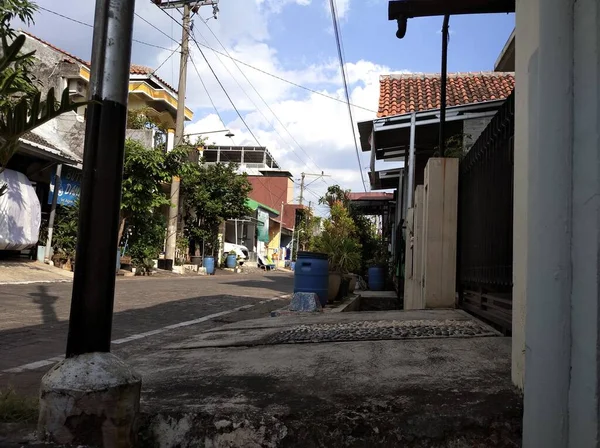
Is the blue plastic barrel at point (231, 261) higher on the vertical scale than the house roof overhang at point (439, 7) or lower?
lower

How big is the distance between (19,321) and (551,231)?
6.59 meters

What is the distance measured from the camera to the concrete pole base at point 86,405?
167 centimetres

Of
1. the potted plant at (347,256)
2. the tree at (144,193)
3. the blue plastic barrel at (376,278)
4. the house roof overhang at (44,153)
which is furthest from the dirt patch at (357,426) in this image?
the tree at (144,193)

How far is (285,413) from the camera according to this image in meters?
1.90

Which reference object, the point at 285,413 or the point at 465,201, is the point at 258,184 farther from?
the point at 285,413

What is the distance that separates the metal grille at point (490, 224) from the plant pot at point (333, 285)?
162 inches

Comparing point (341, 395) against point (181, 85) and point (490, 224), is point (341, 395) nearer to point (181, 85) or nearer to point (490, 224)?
point (490, 224)

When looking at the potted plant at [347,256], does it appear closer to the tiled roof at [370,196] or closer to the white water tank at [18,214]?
the tiled roof at [370,196]

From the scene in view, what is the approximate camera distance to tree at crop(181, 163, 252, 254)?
24641mm

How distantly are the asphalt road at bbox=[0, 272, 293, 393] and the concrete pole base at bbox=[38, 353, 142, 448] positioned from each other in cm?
180

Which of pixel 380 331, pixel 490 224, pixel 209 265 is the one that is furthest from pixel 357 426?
pixel 209 265

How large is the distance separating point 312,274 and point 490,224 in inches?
171

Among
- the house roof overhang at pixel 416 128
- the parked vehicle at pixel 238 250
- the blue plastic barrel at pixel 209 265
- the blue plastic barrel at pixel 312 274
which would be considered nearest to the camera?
the blue plastic barrel at pixel 312 274

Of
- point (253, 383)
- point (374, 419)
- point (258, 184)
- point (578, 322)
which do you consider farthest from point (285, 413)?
point (258, 184)
